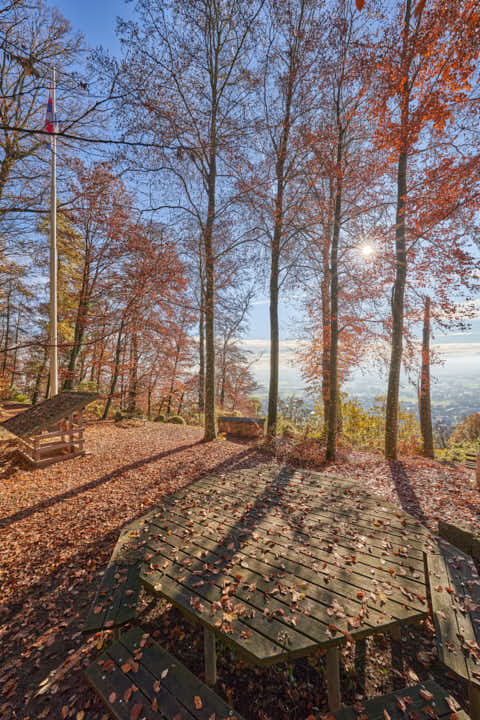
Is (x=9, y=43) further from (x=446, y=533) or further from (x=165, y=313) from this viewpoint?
(x=165, y=313)

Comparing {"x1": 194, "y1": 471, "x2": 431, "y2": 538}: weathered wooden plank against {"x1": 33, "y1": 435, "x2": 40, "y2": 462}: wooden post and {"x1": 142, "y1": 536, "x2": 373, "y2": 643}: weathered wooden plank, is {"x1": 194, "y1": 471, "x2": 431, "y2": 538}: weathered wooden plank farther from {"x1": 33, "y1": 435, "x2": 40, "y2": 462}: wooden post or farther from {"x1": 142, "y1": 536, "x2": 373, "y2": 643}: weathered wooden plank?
{"x1": 33, "y1": 435, "x2": 40, "y2": 462}: wooden post

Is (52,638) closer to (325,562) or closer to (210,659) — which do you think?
(210,659)

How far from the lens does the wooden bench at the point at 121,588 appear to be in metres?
2.27

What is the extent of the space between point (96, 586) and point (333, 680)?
2645 millimetres

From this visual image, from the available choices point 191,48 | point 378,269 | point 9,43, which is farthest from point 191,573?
point 191,48

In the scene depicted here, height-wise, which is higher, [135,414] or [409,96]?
[409,96]

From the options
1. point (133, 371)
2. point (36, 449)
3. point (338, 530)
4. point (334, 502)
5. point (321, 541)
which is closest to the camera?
point (321, 541)

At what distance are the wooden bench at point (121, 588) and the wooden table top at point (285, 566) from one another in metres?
0.19

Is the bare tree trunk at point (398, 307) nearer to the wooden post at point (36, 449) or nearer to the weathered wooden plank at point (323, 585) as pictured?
the weathered wooden plank at point (323, 585)

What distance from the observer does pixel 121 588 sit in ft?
8.52

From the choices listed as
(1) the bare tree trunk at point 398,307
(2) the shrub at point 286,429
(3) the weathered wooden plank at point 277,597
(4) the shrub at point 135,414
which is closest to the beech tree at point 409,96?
(1) the bare tree trunk at point 398,307

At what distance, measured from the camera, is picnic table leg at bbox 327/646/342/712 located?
1.98 m

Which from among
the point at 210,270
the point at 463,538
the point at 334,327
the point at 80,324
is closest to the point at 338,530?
the point at 463,538

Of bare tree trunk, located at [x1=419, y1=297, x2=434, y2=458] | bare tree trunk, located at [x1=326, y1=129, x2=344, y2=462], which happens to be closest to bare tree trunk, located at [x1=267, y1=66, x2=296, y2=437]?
bare tree trunk, located at [x1=326, y1=129, x2=344, y2=462]
